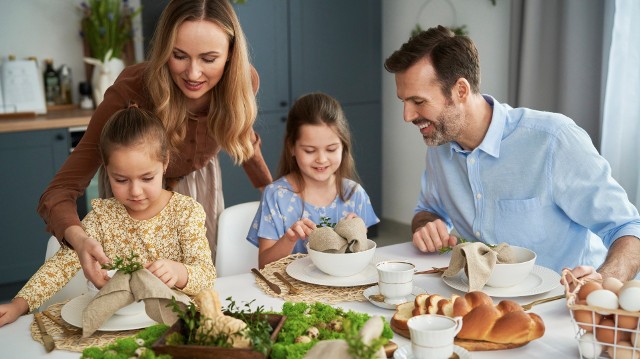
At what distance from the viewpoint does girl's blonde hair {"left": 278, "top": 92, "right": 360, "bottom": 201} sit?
2355 millimetres

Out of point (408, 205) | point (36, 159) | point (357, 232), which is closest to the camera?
point (357, 232)

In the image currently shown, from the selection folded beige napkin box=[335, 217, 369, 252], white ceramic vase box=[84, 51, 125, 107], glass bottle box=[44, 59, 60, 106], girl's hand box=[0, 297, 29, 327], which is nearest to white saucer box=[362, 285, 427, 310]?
folded beige napkin box=[335, 217, 369, 252]

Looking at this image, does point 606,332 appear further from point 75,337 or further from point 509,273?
point 75,337

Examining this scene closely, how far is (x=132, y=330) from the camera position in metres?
1.42

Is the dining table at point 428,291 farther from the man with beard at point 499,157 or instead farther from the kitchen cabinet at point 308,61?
the kitchen cabinet at point 308,61

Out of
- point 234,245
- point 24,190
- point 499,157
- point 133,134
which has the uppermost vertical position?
point 133,134

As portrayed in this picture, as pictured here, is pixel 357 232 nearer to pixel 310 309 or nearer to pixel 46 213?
pixel 310 309

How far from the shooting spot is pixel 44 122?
389 centimetres

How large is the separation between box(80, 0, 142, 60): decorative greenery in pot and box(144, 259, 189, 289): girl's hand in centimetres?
303

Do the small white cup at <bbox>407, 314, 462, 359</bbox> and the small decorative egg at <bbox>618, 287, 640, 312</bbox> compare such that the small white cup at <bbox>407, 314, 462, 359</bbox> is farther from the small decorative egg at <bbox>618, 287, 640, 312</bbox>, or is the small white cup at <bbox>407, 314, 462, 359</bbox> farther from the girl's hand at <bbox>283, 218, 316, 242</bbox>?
the girl's hand at <bbox>283, 218, 316, 242</bbox>

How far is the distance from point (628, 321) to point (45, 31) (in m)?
4.08

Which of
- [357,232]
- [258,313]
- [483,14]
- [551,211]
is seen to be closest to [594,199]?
[551,211]

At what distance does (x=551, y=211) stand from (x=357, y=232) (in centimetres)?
66

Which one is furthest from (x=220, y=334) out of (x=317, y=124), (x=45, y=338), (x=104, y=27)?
(x=104, y=27)
